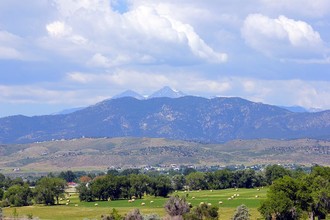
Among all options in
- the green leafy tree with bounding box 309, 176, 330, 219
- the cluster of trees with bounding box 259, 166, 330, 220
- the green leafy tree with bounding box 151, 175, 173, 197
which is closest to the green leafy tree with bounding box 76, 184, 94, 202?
the green leafy tree with bounding box 151, 175, 173, 197

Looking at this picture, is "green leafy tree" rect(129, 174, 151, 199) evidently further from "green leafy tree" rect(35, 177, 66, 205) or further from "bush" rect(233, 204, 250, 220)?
"bush" rect(233, 204, 250, 220)

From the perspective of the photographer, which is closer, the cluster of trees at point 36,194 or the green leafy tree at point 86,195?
the cluster of trees at point 36,194

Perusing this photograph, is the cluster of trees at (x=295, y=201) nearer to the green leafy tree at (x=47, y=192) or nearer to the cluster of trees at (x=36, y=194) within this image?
the green leafy tree at (x=47, y=192)

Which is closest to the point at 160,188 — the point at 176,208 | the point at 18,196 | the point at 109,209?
the point at 18,196

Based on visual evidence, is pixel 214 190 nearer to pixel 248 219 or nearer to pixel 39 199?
pixel 39 199

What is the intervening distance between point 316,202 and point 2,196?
317ft

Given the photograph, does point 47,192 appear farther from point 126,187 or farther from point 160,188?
point 160,188

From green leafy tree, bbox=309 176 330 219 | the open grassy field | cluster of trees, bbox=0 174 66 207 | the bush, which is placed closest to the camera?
the bush

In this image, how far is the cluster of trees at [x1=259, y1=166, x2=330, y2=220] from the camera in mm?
100562

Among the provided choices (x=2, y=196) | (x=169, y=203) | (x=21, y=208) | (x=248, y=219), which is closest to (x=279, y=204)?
(x=248, y=219)

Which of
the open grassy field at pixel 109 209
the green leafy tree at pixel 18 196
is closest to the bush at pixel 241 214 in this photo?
the open grassy field at pixel 109 209

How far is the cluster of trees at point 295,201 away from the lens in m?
101

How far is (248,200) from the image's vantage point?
487 feet

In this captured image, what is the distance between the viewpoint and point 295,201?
337 feet
